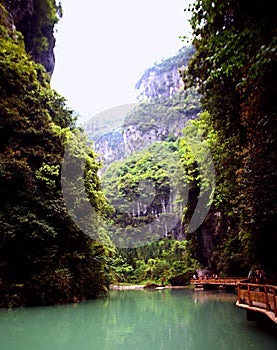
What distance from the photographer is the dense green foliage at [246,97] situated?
488 cm

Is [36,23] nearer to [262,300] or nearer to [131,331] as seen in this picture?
[131,331]

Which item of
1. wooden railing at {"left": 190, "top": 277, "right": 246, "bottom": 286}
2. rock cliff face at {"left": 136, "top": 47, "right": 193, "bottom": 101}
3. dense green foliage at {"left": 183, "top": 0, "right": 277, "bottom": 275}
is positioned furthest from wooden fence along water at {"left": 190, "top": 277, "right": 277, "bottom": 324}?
rock cliff face at {"left": 136, "top": 47, "right": 193, "bottom": 101}

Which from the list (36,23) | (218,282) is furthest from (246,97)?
(36,23)

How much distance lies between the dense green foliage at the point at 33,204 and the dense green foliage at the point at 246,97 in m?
6.37

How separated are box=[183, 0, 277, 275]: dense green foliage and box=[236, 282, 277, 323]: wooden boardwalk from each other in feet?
5.22

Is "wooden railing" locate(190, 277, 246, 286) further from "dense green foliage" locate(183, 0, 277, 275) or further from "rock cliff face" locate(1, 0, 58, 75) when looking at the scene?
"rock cliff face" locate(1, 0, 58, 75)

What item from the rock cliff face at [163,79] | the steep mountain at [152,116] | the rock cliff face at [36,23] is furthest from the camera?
the rock cliff face at [163,79]

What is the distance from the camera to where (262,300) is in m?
6.84

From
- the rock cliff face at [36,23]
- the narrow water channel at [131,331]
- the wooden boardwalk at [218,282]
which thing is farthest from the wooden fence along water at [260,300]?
the rock cliff face at [36,23]

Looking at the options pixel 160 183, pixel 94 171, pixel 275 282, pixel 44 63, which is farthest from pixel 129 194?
pixel 275 282

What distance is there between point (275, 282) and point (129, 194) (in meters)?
34.4

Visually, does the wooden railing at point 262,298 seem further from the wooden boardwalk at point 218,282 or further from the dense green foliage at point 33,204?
the wooden boardwalk at point 218,282

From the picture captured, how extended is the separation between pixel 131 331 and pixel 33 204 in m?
6.61

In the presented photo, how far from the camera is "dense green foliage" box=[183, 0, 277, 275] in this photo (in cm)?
488
